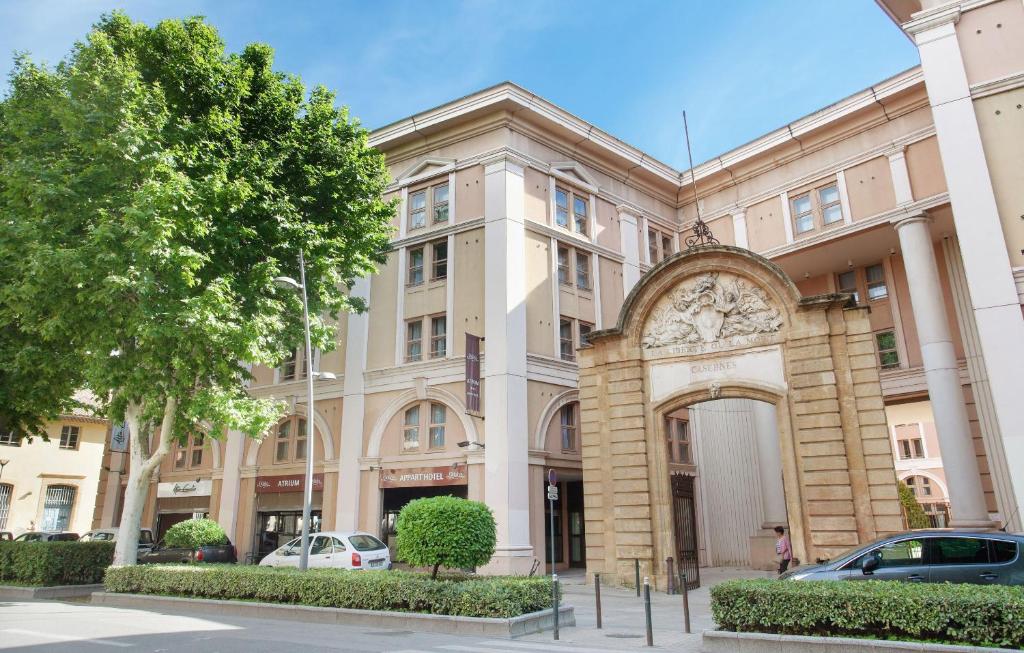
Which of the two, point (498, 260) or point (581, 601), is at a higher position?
point (498, 260)

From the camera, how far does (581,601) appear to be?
56.8 ft

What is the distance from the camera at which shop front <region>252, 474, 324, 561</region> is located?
27875mm

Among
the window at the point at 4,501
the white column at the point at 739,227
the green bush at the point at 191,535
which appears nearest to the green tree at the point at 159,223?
the green bush at the point at 191,535

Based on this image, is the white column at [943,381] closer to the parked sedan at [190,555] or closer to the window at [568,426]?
the window at [568,426]

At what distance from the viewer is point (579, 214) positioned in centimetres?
2955

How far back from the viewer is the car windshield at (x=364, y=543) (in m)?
19.3

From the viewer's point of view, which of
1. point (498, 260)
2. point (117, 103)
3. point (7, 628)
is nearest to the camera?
point (7, 628)

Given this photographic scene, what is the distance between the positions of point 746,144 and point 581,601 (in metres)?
21.7

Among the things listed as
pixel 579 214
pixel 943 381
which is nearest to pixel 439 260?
pixel 579 214

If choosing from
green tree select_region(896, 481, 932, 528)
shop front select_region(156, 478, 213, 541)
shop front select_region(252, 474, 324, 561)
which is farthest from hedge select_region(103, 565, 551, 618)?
green tree select_region(896, 481, 932, 528)

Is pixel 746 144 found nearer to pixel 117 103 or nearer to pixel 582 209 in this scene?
pixel 582 209

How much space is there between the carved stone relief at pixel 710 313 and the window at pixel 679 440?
11.4 m

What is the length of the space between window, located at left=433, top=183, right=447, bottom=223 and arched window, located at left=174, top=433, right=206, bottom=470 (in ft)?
50.2

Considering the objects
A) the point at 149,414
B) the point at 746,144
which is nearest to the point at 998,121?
the point at 746,144
